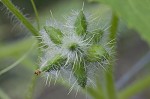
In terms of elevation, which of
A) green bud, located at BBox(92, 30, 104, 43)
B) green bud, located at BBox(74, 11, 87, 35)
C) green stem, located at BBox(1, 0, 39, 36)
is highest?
green stem, located at BBox(1, 0, 39, 36)

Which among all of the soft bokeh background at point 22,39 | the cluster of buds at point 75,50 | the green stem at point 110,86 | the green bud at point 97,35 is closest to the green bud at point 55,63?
the cluster of buds at point 75,50

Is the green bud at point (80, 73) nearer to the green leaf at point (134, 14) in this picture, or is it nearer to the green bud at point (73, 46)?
the green bud at point (73, 46)

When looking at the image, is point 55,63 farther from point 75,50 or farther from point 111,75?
point 111,75

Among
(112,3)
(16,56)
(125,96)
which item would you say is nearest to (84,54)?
(112,3)

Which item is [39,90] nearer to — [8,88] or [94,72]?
[8,88]

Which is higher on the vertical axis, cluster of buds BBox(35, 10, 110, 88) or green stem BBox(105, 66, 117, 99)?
cluster of buds BBox(35, 10, 110, 88)

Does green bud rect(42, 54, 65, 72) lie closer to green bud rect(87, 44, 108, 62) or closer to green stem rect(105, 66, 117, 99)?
green bud rect(87, 44, 108, 62)

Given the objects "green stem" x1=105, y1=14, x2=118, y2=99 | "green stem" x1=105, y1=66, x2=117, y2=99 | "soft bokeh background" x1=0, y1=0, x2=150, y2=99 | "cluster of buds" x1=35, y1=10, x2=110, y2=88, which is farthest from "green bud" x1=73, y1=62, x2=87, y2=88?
"soft bokeh background" x1=0, y1=0, x2=150, y2=99
